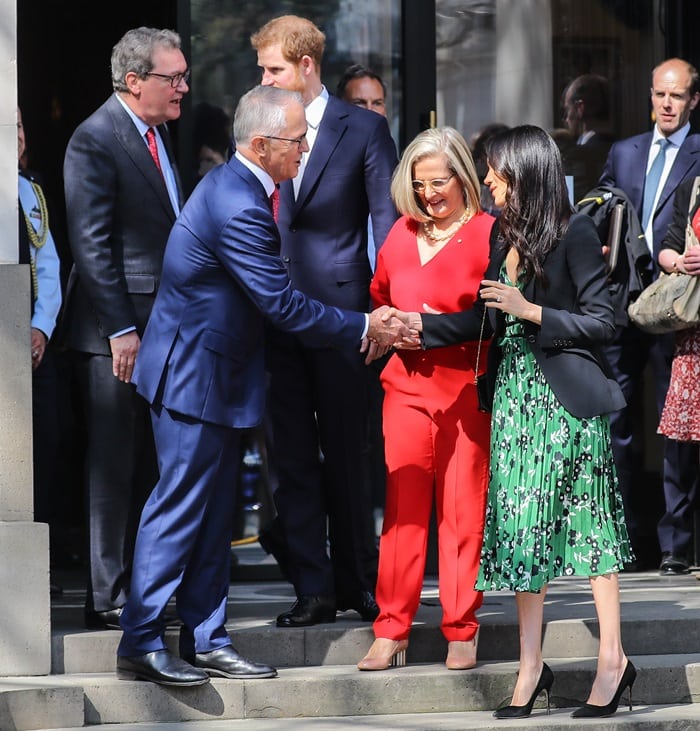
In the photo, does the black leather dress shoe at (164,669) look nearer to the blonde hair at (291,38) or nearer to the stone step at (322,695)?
the stone step at (322,695)

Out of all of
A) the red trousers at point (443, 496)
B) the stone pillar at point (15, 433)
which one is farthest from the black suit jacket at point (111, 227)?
the red trousers at point (443, 496)

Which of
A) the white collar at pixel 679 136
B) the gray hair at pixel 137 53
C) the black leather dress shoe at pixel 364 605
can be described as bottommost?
Result: the black leather dress shoe at pixel 364 605

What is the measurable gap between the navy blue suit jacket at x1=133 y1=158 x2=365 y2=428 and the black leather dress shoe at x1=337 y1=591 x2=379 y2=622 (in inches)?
41.2

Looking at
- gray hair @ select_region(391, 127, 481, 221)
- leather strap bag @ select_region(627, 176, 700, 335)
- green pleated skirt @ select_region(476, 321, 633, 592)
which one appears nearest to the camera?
green pleated skirt @ select_region(476, 321, 633, 592)

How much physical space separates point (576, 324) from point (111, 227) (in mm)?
1827

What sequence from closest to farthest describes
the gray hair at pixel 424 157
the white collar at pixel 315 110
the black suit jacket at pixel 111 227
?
1. the gray hair at pixel 424 157
2. the black suit jacket at pixel 111 227
3. the white collar at pixel 315 110

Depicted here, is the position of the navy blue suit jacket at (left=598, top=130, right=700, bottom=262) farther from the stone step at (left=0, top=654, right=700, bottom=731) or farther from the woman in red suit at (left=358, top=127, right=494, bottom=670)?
the stone step at (left=0, top=654, right=700, bottom=731)

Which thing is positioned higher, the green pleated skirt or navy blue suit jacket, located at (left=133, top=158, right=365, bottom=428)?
navy blue suit jacket, located at (left=133, top=158, right=365, bottom=428)

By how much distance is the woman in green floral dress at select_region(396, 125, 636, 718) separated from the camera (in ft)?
18.7

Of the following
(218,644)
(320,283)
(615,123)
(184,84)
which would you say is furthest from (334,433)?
(615,123)

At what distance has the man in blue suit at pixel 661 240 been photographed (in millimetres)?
8102

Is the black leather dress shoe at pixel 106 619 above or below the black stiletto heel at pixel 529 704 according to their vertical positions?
above

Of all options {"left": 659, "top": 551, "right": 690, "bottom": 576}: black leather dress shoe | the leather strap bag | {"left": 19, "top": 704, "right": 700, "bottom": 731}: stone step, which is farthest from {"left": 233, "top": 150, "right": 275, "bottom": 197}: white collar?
{"left": 659, "top": 551, "right": 690, "bottom": 576}: black leather dress shoe

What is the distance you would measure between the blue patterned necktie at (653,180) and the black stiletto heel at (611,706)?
2.95 m
